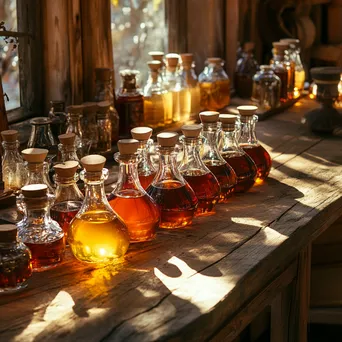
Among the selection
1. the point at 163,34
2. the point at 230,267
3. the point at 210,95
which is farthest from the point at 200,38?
the point at 230,267

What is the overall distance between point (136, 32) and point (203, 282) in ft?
6.26

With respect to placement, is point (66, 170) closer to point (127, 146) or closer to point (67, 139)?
point (127, 146)

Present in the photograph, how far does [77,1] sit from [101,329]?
150cm

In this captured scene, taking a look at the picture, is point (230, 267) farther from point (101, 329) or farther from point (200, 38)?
point (200, 38)

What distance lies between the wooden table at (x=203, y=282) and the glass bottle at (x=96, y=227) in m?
0.03

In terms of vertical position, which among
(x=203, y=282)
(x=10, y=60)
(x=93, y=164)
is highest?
(x=10, y=60)

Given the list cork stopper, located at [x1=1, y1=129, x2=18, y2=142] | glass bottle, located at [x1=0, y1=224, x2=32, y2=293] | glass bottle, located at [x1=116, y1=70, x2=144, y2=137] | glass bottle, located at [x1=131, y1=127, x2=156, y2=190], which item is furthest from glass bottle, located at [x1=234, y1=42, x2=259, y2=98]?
glass bottle, located at [x1=0, y1=224, x2=32, y2=293]

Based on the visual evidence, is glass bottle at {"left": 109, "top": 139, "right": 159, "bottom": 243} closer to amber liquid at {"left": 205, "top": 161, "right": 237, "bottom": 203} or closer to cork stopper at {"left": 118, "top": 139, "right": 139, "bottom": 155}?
cork stopper at {"left": 118, "top": 139, "right": 139, "bottom": 155}

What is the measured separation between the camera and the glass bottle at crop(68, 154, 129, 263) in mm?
1507

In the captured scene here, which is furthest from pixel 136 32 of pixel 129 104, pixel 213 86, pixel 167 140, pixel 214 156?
pixel 167 140

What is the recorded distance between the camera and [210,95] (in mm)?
3109

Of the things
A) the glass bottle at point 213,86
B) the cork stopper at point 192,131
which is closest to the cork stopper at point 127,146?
the cork stopper at point 192,131

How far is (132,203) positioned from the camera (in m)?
1.63

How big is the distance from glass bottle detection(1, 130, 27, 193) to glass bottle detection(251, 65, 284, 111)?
55.4 inches
